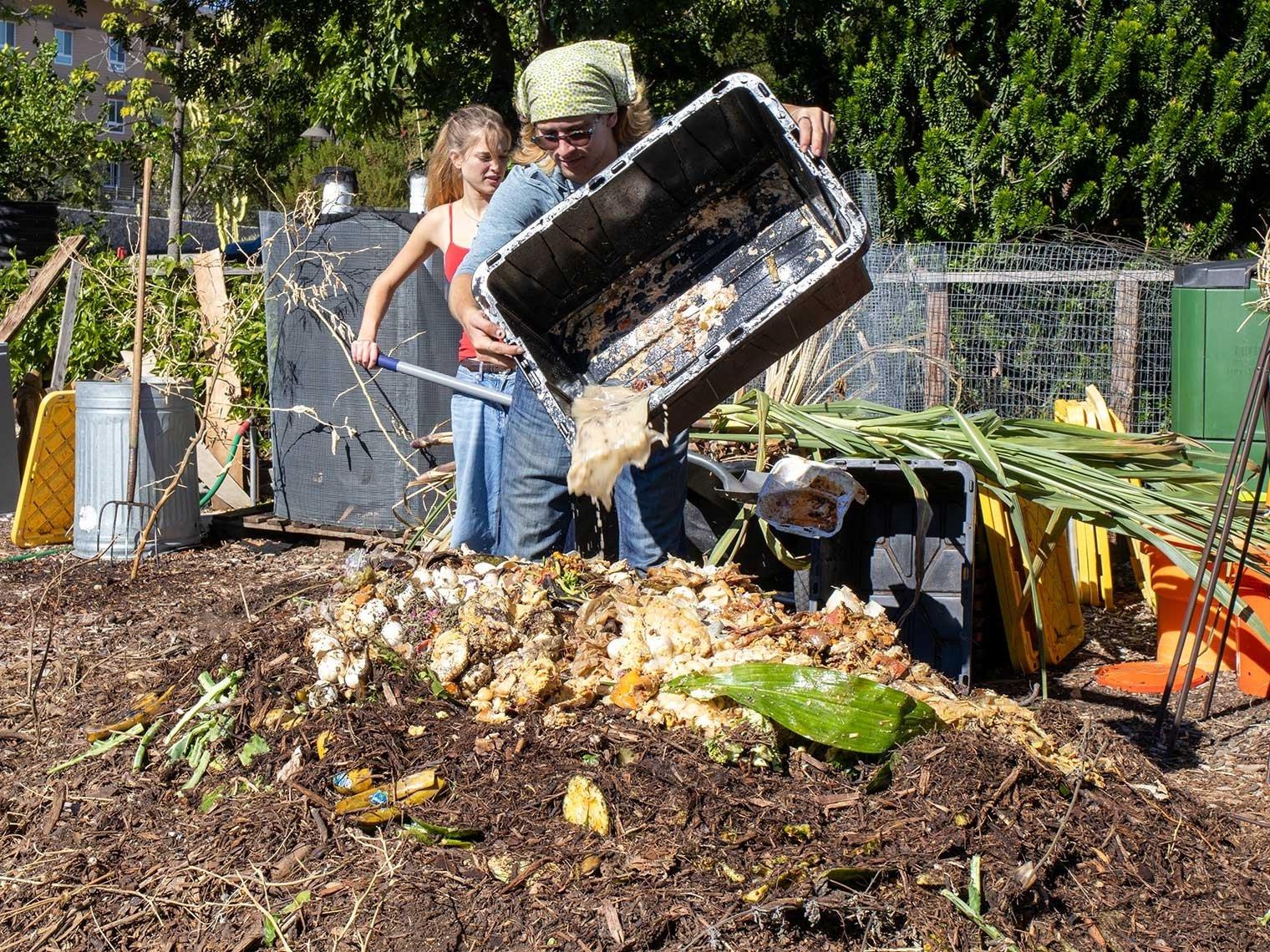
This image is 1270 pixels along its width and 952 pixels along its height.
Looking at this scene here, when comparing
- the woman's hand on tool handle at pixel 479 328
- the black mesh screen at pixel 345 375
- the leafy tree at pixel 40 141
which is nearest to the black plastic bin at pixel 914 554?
the woman's hand on tool handle at pixel 479 328

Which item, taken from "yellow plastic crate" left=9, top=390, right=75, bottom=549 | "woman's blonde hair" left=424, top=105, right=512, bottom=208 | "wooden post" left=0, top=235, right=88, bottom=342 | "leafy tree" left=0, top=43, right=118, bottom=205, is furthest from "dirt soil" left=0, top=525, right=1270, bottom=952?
"leafy tree" left=0, top=43, right=118, bottom=205

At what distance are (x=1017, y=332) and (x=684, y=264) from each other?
454cm

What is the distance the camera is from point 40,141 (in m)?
15.9

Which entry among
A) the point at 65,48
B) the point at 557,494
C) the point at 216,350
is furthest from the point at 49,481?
the point at 65,48

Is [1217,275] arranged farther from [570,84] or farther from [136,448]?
[136,448]

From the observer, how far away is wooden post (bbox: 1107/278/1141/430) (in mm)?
6902

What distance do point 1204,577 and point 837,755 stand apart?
61.7 inches

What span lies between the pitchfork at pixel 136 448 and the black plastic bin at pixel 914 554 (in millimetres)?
3310

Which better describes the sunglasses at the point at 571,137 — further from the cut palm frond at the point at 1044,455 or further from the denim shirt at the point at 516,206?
the cut palm frond at the point at 1044,455

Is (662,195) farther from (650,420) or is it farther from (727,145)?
(650,420)

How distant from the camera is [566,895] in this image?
7.15 feet

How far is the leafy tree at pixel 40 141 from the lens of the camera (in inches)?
627

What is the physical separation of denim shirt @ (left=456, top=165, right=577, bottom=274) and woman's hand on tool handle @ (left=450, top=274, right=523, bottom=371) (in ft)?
0.17

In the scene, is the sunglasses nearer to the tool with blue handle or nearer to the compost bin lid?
the tool with blue handle
